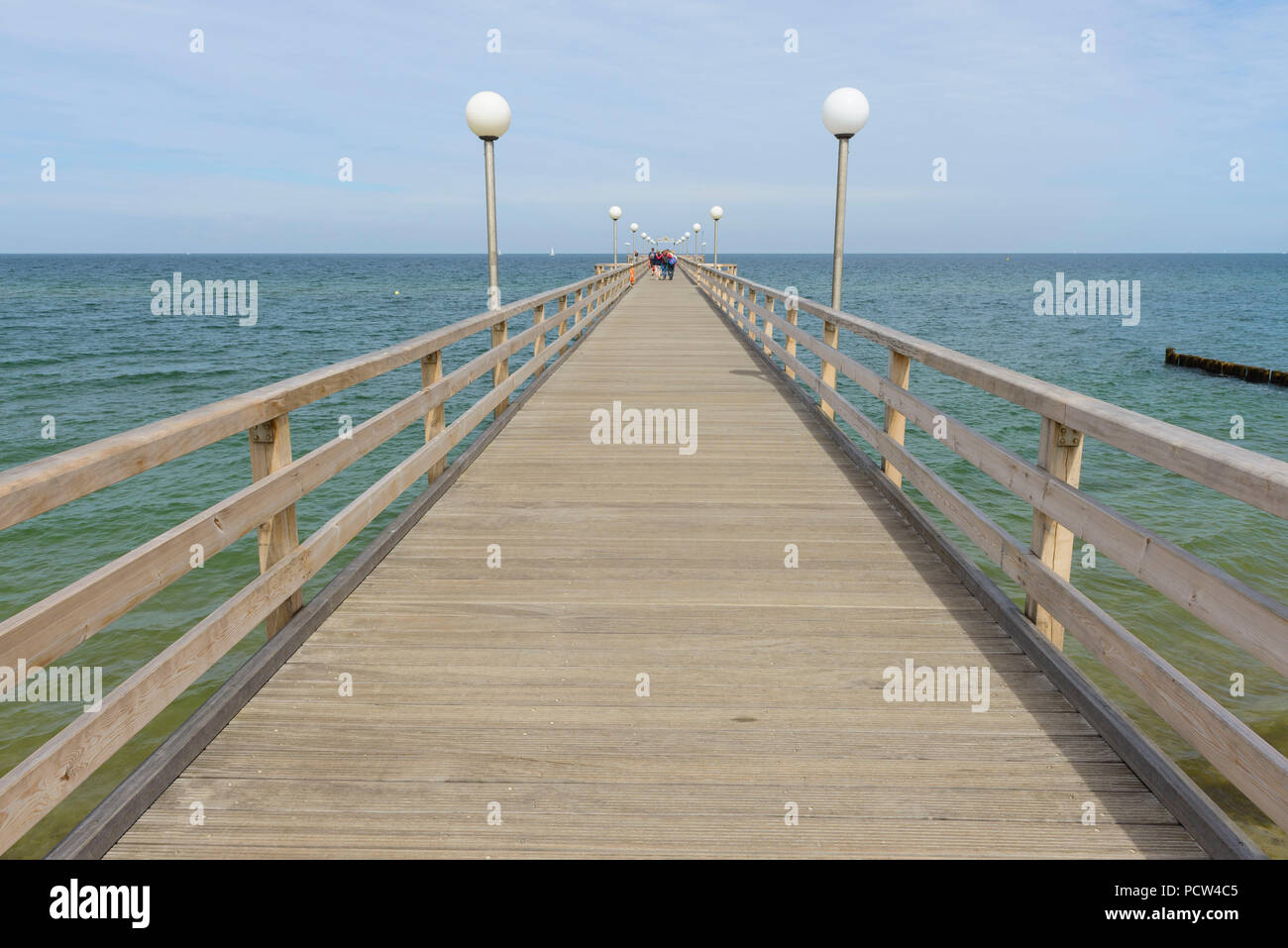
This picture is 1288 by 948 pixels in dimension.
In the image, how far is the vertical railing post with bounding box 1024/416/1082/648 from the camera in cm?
303

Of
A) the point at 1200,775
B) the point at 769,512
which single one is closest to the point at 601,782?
the point at 769,512

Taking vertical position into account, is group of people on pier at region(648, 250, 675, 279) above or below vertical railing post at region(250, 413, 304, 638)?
above

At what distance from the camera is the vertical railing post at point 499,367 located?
7.26 meters

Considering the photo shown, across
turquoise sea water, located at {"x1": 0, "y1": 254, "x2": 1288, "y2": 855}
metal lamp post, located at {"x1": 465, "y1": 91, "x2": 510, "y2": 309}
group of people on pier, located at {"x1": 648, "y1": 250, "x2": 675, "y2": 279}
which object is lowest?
turquoise sea water, located at {"x1": 0, "y1": 254, "x2": 1288, "y2": 855}

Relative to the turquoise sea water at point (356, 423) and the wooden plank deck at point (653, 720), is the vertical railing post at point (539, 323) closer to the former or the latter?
the turquoise sea water at point (356, 423)

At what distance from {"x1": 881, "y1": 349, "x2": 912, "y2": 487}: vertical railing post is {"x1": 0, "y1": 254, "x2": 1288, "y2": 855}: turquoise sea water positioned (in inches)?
115

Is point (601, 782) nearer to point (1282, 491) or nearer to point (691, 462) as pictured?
point (1282, 491)

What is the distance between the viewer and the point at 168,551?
241 centimetres

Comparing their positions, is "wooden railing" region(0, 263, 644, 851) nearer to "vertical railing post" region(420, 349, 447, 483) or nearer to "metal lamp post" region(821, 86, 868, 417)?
"vertical railing post" region(420, 349, 447, 483)

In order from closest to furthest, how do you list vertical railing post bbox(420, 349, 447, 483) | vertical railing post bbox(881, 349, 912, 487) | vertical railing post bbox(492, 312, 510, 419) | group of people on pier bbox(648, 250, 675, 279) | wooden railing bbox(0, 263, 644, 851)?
wooden railing bbox(0, 263, 644, 851)
vertical railing post bbox(881, 349, 912, 487)
vertical railing post bbox(420, 349, 447, 483)
vertical railing post bbox(492, 312, 510, 419)
group of people on pier bbox(648, 250, 675, 279)

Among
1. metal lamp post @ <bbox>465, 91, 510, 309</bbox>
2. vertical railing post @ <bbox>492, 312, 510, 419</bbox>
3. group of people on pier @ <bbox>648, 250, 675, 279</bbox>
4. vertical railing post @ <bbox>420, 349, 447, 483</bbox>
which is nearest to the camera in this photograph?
vertical railing post @ <bbox>420, 349, 447, 483</bbox>

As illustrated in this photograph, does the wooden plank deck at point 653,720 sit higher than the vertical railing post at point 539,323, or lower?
lower

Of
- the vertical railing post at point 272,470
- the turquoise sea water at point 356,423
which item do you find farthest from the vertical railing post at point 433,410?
the turquoise sea water at point 356,423

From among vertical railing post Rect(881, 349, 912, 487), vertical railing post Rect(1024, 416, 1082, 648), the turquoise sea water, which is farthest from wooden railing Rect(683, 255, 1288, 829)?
the turquoise sea water
